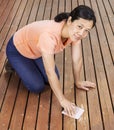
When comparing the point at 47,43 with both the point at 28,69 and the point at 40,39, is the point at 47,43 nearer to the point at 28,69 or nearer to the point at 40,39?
the point at 40,39

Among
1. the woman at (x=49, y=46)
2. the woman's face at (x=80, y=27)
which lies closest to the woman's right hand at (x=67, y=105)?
the woman at (x=49, y=46)

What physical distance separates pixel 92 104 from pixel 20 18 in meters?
2.12

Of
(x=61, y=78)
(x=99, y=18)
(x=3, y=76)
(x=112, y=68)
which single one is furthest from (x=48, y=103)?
(x=99, y=18)

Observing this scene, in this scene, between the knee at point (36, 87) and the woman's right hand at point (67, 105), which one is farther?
the knee at point (36, 87)

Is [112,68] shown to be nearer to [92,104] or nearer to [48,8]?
[92,104]

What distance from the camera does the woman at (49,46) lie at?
1951mm

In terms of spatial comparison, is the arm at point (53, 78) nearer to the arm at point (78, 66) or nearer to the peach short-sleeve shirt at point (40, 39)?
the peach short-sleeve shirt at point (40, 39)

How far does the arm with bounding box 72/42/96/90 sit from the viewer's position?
237 cm

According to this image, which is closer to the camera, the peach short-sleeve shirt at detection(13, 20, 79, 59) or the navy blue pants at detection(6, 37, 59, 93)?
the peach short-sleeve shirt at detection(13, 20, 79, 59)

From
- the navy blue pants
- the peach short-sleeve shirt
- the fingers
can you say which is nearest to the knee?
the navy blue pants

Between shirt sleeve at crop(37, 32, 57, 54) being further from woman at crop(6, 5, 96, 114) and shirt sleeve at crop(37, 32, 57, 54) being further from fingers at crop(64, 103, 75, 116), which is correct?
fingers at crop(64, 103, 75, 116)

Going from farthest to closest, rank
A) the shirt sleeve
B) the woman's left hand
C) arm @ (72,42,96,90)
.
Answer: the woman's left hand → arm @ (72,42,96,90) → the shirt sleeve

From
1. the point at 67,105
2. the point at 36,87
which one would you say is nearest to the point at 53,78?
the point at 67,105

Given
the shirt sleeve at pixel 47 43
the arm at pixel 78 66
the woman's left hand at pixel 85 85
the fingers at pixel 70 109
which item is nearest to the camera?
the shirt sleeve at pixel 47 43
